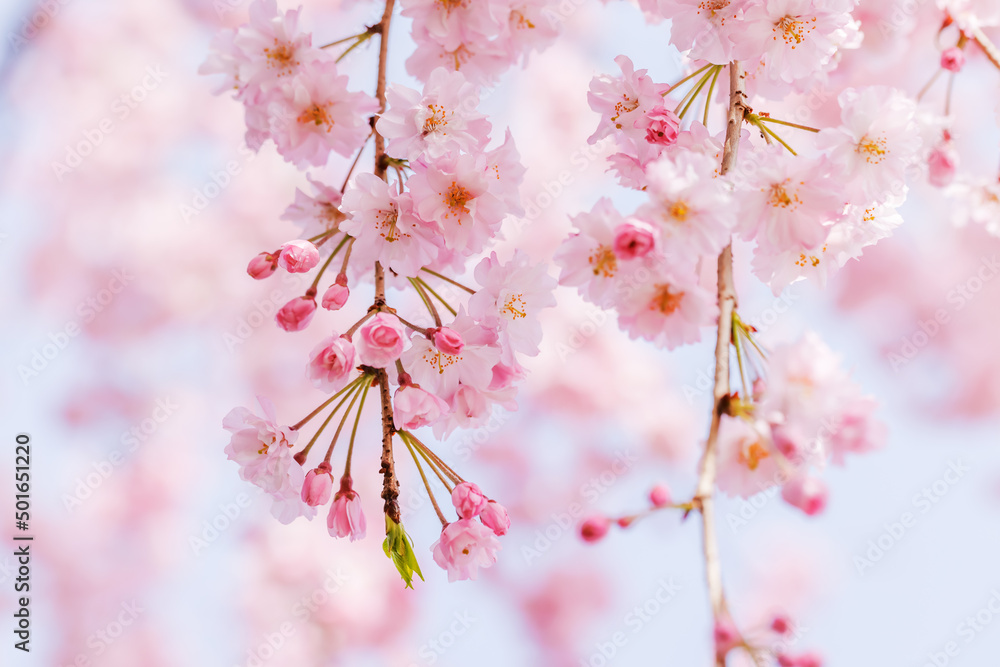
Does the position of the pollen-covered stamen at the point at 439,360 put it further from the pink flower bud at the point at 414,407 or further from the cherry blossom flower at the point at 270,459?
the cherry blossom flower at the point at 270,459

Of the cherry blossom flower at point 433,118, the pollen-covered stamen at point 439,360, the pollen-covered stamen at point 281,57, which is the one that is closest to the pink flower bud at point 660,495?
the pollen-covered stamen at point 439,360

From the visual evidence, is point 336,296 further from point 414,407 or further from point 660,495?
point 660,495

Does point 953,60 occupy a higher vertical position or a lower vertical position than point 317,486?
higher

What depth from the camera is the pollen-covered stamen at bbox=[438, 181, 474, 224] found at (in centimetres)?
96

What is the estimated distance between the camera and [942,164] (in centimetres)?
144

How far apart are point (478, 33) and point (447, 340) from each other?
0.56 m

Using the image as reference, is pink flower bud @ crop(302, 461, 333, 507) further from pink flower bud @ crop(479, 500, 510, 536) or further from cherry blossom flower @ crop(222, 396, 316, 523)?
pink flower bud @ crop(479, 500, 510, 536)

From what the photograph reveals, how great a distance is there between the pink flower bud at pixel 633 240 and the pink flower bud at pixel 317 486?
462mm

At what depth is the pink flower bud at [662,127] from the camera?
0.92 m

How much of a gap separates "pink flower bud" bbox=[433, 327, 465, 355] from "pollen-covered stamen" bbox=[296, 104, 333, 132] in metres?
0.42

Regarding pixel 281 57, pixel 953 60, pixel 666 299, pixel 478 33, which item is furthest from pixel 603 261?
pixel 953 60

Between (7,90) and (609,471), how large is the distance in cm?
268

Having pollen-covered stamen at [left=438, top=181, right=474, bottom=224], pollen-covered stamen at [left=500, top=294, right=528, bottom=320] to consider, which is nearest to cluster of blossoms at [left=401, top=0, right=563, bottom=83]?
pollen-covered stamen at [left=438, top=181, right=474, bottom=224]

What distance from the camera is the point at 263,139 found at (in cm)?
121
